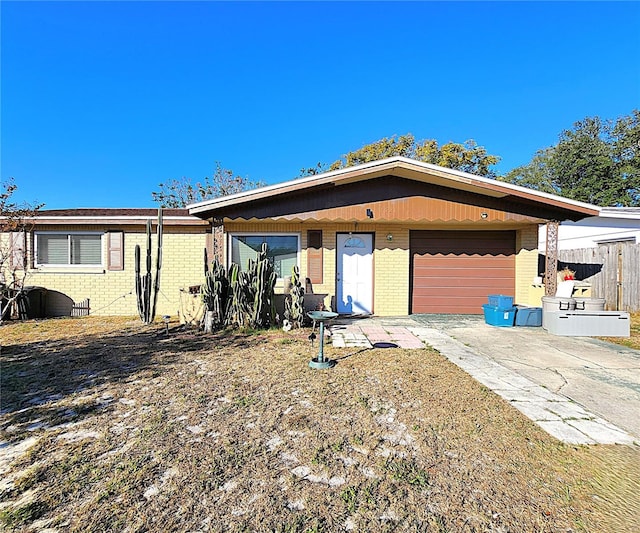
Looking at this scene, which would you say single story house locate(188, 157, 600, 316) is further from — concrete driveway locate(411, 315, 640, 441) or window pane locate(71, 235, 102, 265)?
window pane locate(71, 235, 102, 265)

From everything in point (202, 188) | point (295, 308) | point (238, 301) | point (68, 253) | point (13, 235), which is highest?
point (202, 188)

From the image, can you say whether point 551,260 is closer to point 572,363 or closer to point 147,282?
point 572,363

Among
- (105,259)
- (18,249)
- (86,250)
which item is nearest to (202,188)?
(86,250)

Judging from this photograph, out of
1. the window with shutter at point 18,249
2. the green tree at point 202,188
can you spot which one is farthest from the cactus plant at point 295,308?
the green tree at point 202,188

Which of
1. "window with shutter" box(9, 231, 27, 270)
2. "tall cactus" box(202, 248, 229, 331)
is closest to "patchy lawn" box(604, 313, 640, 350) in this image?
"tall cactus" box(202, 248, 229, 331)

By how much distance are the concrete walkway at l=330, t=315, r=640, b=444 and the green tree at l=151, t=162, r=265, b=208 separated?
76.7 feet

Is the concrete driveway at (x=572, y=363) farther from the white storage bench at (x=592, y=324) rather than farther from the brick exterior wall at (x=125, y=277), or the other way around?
the brick exterior wall at (x=125, y=277)

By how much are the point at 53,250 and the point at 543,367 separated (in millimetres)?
12231

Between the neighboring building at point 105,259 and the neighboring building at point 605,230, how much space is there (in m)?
12.2

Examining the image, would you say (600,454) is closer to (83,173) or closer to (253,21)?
(253,21)

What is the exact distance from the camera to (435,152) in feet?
79.9

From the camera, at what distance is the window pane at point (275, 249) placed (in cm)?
988

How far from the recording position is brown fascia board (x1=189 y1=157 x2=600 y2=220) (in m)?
8.25

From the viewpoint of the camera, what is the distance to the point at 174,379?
454cm
